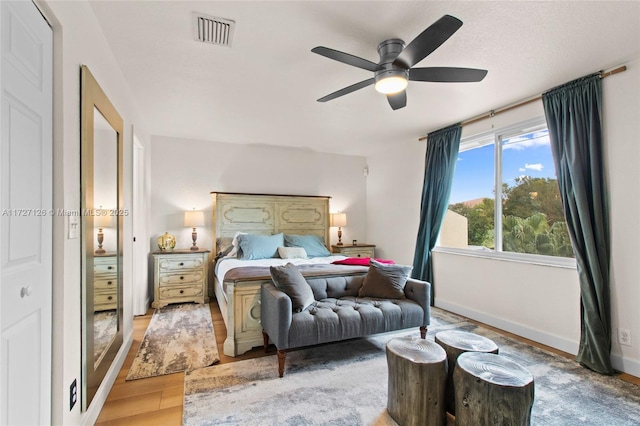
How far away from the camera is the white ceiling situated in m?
1.79

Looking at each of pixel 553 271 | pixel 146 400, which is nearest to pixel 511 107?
pixel 553 271

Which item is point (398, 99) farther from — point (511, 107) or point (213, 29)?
point (511, 107)

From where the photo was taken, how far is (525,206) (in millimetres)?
3236

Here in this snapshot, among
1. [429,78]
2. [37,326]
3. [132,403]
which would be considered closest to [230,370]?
[132,403]

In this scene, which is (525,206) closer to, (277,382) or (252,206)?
(277,382)

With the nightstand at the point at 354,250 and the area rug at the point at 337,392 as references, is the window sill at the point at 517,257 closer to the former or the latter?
the area rug at the point at 337,392

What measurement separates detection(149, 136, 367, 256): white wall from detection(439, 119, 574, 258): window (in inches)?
80.4

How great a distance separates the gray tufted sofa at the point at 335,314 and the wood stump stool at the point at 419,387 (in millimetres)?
701

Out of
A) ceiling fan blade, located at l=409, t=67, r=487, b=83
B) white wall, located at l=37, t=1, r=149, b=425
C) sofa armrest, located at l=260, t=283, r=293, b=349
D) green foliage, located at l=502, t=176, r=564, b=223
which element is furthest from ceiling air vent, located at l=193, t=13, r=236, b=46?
green foliage, located at l=502, t=176, r=564, b=223

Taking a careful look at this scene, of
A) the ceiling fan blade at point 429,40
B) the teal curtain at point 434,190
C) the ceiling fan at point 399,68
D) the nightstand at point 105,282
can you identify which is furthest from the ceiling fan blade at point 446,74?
the nightstand at point 105,282

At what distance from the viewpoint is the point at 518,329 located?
3.13 metres

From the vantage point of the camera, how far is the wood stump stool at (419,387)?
5.48 feet

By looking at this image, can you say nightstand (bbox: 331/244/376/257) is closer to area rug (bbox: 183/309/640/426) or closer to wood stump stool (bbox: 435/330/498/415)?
area rug (bbox: 183/309/640/426)

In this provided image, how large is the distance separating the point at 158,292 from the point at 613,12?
5.17 metres
